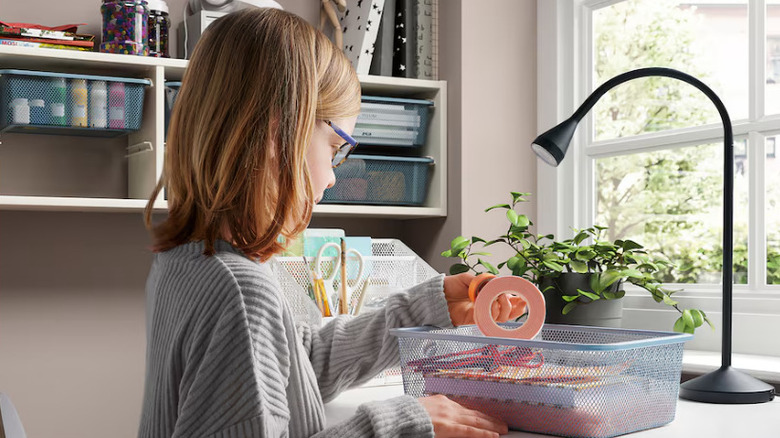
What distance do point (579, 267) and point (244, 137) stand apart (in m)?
0.92

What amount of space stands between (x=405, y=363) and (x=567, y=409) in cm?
25

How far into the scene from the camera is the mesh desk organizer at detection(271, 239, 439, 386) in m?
1.54

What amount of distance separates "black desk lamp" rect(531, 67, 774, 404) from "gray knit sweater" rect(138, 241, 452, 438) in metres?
0.58

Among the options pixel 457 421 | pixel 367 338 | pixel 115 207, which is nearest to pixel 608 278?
pixel 367 338

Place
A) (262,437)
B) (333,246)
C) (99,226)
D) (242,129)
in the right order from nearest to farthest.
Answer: (262,437) < (242,129) < (333,246) < (99,226)

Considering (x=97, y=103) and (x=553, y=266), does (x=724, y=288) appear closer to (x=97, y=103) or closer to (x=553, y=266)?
(x=553, y=266)

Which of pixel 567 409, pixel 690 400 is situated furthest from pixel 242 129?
pixel 690 400

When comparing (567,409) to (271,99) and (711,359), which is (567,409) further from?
(711,359)

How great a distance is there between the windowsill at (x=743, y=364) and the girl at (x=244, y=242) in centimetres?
67

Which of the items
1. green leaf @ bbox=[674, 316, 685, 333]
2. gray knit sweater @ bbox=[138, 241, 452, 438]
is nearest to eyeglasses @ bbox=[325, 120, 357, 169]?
gray knit sweater @ bbox=[138, 241, 452, 438]

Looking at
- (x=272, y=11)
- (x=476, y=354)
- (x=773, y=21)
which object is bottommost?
(x=476, y=354)

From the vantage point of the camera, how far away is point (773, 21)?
5.81 ft

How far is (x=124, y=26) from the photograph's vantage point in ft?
6.56

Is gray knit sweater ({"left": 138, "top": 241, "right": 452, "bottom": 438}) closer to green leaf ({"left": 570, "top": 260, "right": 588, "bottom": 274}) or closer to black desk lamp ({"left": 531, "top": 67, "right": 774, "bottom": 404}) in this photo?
black desk lamp ({"left": 531, "top": 67, "right": 774, "bottom": 404})
